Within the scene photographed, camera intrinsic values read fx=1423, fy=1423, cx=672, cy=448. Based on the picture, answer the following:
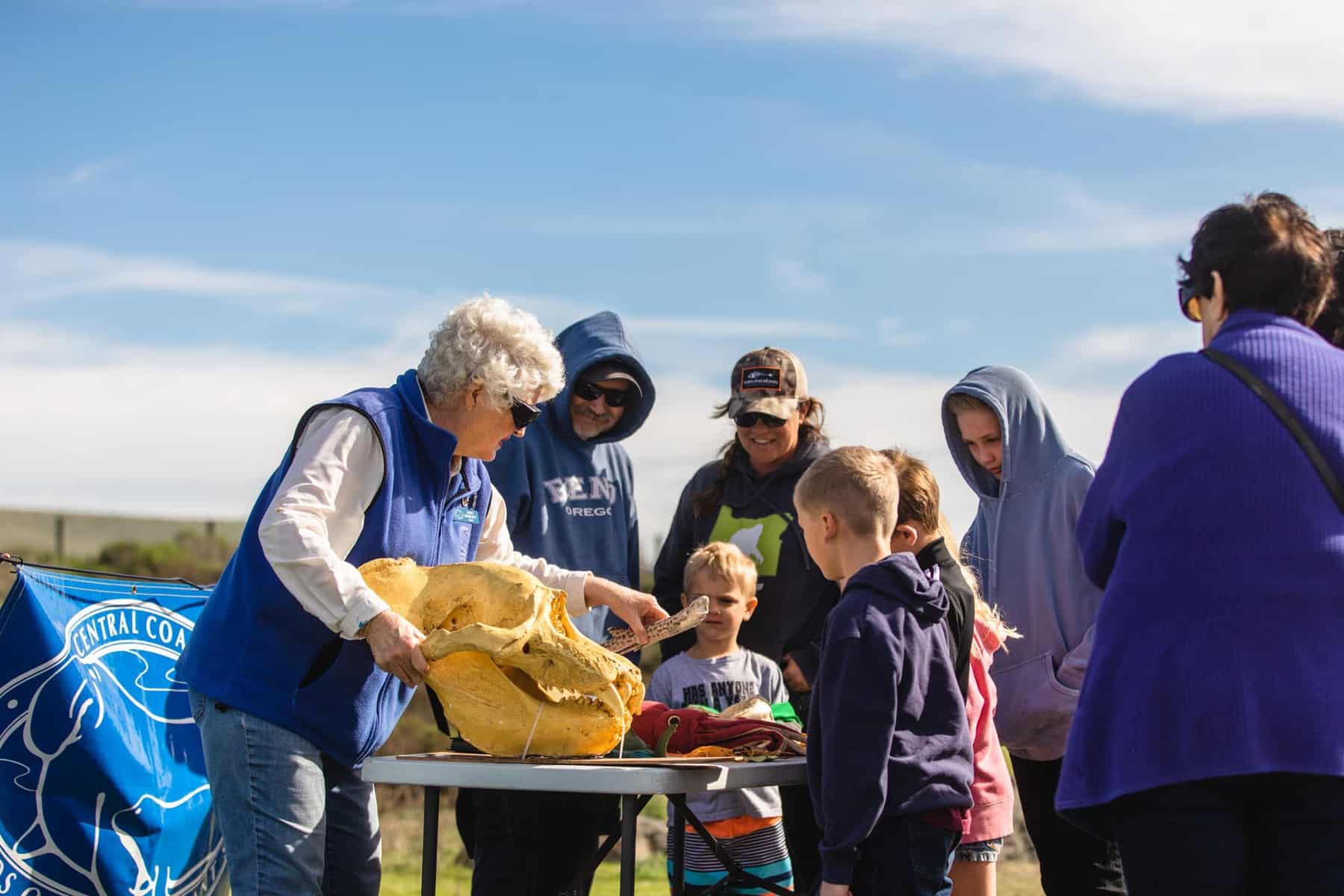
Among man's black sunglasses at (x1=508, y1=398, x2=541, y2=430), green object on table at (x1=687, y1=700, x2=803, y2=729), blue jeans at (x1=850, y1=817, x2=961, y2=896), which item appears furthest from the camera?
green object on table at (x1=687, y1=700, x2=803, y2=729)

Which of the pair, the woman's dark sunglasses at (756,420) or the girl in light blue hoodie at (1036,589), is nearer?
the girl in light blue hoodie at (1036,589)

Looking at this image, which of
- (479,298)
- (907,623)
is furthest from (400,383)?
(907,623)

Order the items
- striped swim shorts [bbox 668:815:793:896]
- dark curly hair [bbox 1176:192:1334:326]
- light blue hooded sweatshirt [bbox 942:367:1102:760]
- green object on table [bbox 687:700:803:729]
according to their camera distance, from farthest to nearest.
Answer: striped swim shorts [bbox 668:815:793:896], light blue hooded sweatshirt [bbox 942:367:1102:760], green object on table [bbox 687:700:803:729], dark curly hair [bbox 1176:192:1334:326]

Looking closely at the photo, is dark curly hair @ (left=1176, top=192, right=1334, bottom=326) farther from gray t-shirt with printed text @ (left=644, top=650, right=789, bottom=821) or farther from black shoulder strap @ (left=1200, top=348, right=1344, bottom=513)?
gray t-shirt with printed text @ (left=644, top=650, right=789, bottom=821)

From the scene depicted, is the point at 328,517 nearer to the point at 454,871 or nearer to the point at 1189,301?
the point at 1189,301

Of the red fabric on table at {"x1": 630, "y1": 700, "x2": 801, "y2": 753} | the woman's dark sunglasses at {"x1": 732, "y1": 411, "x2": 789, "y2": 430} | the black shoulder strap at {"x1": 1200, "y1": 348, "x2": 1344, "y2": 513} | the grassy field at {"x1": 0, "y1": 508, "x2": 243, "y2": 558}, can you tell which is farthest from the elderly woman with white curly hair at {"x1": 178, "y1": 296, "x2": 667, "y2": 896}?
the grassy field at {"x1": 0, "y1": 508, "x2": 243, "y2": 558}

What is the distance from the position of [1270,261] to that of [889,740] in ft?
4.42

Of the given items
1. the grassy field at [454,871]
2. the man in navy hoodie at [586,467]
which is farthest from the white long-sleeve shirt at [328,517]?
the grassy field at [454,871]

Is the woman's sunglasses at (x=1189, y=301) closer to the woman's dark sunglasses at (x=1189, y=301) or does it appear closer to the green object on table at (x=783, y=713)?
the woman's dark sunglasses at (x=1189, y=301)

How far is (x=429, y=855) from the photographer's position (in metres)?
3.49

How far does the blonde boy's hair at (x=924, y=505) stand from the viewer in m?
4.00

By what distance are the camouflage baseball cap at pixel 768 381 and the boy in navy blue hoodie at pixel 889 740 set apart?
2071mm

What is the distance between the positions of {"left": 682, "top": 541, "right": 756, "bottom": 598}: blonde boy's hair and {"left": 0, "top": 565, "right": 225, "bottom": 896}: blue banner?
1834mm

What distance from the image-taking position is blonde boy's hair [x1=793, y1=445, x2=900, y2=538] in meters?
3.70
